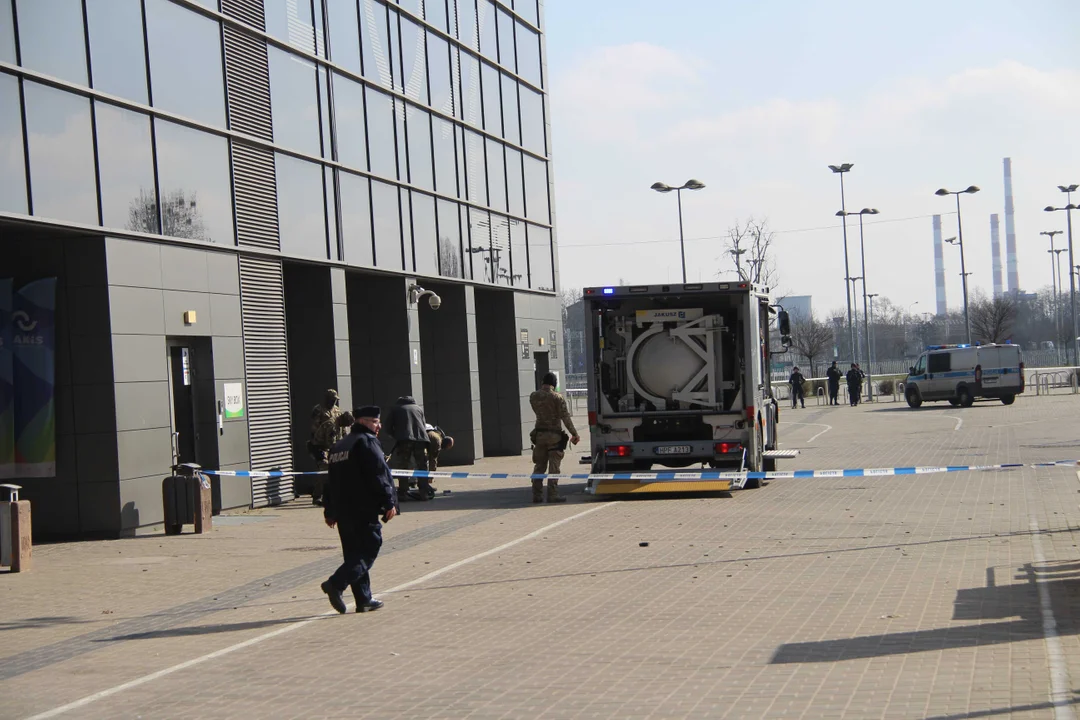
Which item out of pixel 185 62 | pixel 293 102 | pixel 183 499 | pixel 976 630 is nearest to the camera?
pixel 976 630

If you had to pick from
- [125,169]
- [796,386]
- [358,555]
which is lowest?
[358,555]

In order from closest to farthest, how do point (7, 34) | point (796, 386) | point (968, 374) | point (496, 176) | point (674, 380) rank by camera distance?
point (7, 34) → point (674, 380) → point (496, 176) → point (968, 374) → point (796, 386)

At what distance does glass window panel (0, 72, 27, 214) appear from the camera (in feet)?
45.5

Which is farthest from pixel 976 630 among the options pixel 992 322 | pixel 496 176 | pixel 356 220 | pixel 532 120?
pixel 992 322

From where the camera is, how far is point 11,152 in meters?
13.9

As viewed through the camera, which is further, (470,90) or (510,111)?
(510,111)

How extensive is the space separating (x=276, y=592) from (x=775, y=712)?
19.0ft

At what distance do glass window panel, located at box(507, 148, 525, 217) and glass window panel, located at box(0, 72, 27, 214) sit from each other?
17033 mm

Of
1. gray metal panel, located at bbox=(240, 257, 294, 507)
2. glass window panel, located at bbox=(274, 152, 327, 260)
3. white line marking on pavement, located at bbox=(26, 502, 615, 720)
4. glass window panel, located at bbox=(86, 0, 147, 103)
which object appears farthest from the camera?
→ glass window panel, located at bbox=(274, 152, 327, 260)

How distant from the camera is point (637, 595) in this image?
10117 mm

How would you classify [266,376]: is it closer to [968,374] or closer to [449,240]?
[449,240]

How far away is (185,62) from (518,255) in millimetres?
13972

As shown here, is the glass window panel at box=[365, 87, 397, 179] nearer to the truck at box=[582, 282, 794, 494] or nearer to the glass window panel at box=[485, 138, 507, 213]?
the glass window panel at box=[485, 138, 507, 213]

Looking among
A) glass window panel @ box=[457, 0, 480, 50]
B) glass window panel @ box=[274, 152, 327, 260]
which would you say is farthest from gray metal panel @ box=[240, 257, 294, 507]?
glass window panel @ box=[457, 0, 480, 50]
